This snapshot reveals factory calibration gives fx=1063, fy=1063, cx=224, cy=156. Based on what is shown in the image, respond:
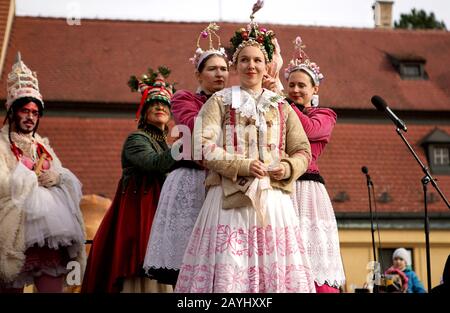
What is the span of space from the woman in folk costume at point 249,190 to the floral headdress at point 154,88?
5.72 feet

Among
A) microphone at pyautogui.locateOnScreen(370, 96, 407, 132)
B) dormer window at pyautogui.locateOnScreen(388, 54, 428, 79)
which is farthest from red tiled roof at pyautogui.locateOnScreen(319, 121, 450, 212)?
microphone at pyautogui.locateOnScreen(370, 96, 407, 132)

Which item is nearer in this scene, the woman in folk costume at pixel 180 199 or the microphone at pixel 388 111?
the woman in folk costume at pixel 180 199

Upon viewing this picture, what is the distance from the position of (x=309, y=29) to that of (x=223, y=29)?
2769mm

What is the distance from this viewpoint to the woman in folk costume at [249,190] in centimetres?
588


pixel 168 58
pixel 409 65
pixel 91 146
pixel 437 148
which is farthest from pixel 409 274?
pixel 409 65

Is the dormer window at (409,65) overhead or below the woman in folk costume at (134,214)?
overhead

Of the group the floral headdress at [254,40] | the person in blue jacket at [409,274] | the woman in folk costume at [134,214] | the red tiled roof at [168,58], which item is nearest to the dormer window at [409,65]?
the red tiled roof at [168,58]

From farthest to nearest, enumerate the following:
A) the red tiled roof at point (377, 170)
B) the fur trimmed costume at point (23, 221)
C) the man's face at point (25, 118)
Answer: the red tiled roof at point (377, 170)
the man's face at point (25, 118)
the fur trimmed costume at point (23, 221)

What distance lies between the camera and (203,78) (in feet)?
24.0

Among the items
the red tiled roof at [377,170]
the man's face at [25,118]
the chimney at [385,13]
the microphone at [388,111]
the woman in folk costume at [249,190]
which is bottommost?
the woman in folk costume at [249,190]

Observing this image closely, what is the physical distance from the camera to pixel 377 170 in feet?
82.9

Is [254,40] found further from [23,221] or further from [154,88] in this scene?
[23,221]

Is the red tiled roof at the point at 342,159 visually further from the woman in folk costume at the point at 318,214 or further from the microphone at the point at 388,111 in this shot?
the woman in folk costume at the point at 318,214
